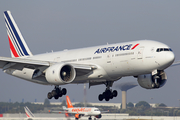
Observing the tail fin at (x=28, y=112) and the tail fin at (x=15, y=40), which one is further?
the tail fin at (x=28, y=112)

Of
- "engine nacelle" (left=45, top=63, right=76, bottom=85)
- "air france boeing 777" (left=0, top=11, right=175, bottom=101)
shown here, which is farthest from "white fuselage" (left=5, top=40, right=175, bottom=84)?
"engine nacelle" (left=45, top=63, right=76, bottom=85)

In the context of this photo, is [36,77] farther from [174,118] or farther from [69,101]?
[174,118]

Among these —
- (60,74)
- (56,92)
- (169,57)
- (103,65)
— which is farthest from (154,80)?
(56,92)

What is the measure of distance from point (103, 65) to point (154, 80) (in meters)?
5.36

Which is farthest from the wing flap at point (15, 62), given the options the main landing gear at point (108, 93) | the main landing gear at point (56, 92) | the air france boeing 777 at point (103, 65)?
the main landing gear at point (108, 93)

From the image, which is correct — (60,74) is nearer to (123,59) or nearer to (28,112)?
(123,59)

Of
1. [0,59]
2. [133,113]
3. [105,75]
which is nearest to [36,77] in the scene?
→ [0,59]

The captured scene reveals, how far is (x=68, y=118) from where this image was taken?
6072cm

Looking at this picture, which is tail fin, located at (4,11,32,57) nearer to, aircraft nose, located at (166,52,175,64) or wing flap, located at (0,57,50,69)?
wing flap, located at (0,57,50,69)

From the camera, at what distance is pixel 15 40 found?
151 feet

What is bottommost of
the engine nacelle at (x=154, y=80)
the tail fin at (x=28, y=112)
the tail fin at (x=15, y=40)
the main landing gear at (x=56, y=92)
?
the tail fin at (x=28, y=112)

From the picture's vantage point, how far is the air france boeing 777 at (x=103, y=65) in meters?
30.8

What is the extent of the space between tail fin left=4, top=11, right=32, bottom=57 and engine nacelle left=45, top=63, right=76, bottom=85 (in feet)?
39.3

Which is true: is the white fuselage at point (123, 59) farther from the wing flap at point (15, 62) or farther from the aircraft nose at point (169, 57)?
the wing flap at point (15, 62)
